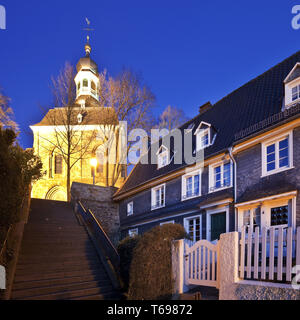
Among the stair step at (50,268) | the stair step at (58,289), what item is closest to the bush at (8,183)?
the stair step at (58,289)

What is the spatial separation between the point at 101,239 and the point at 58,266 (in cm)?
250

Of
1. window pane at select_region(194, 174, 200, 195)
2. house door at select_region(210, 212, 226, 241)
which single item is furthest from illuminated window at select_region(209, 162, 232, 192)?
house door at select_region(210, 212, 226, 241)

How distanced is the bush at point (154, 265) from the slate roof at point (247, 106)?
5.94m

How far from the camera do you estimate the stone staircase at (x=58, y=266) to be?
26.2 ft

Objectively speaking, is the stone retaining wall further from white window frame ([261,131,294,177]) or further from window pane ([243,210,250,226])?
white window frame ([261,131,294,177])

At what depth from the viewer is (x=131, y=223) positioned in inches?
741

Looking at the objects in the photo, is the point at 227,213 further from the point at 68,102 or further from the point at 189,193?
the point at 68,102

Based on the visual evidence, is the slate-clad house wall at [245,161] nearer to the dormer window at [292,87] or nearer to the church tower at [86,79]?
the dormer window at [292,87]

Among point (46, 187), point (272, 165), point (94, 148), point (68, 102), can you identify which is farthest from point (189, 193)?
point (46, 187)

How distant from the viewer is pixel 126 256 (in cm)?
876

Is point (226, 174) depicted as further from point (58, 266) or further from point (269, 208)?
point (58, 266)

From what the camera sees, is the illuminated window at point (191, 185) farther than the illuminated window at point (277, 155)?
Yes

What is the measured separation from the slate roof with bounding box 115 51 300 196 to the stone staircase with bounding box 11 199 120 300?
21.1 ft
